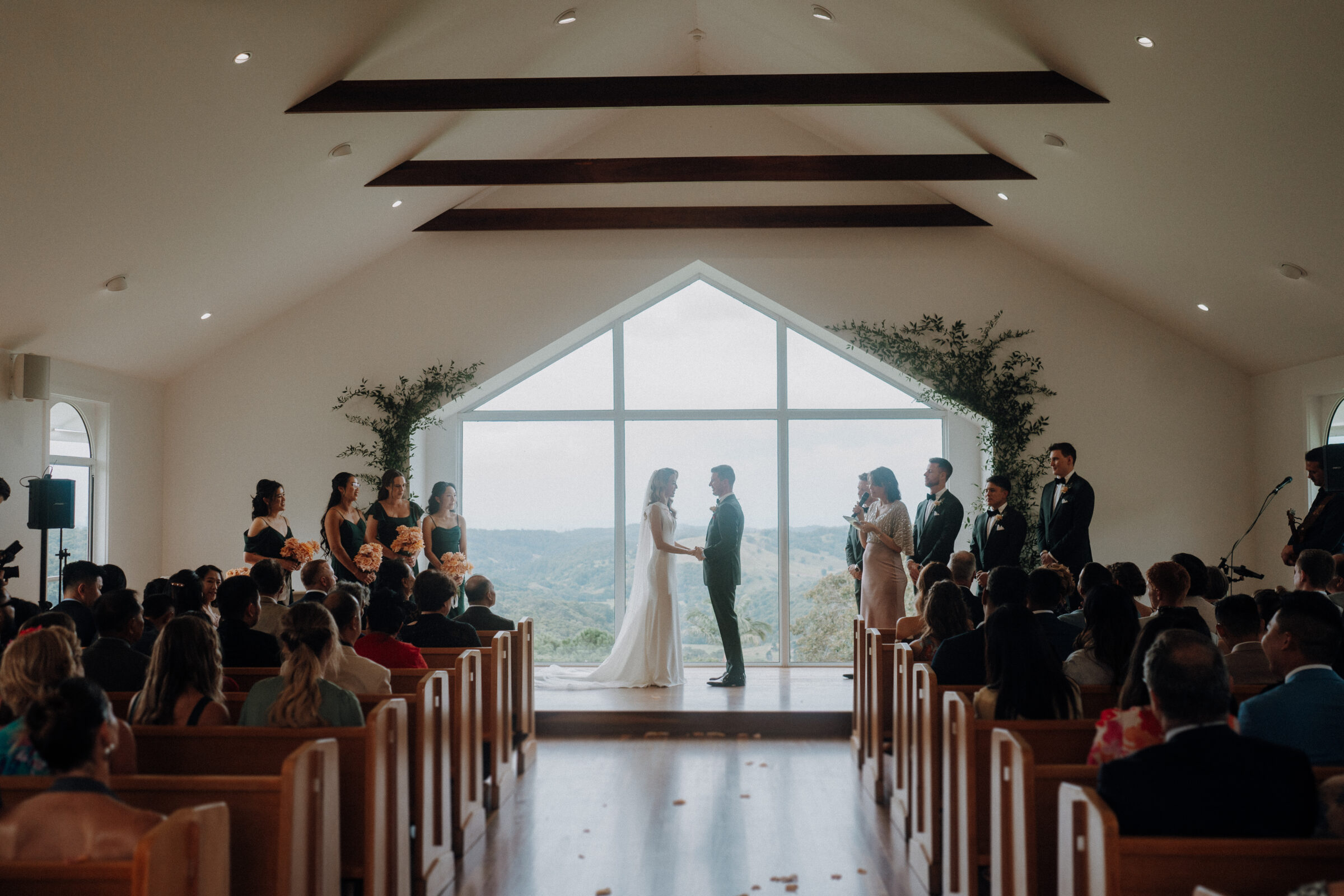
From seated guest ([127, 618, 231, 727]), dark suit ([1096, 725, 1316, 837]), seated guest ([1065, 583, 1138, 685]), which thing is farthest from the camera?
seated guest ([1065, 583, 1138, 685])

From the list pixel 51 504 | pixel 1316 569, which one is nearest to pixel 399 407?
pixel 51 504

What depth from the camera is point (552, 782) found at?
17.0 feet

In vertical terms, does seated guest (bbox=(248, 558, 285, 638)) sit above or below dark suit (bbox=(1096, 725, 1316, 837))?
above

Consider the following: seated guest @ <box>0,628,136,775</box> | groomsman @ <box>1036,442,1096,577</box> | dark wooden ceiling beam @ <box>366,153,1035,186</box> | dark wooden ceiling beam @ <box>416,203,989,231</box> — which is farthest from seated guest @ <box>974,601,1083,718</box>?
dark wooden ceiling beam @ <box>416,203,989,231</box>

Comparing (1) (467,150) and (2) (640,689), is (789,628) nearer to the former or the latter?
(2) (640,689)

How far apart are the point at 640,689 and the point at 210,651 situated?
177 inches

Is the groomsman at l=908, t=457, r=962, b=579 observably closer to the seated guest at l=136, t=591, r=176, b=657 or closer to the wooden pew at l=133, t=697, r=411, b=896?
the wooden pew at l=133, t=697, r=411, b=896

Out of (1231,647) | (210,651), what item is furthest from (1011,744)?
(210,651)

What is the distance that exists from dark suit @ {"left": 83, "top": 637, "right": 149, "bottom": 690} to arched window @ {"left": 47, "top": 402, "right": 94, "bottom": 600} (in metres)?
4.07

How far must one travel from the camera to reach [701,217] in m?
8.52

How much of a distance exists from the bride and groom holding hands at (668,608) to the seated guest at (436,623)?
259cm

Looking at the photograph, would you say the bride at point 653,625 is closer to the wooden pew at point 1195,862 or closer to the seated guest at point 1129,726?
the seated guest at point 1129,726

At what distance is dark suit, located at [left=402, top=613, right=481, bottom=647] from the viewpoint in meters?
4.81

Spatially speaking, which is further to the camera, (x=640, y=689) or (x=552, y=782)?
(x=640, y=689)
